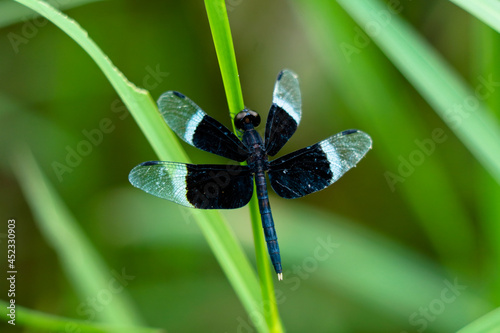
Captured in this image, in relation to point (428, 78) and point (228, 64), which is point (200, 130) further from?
point (428, 78)

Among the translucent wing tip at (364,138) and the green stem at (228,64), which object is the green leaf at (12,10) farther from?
the translucent wing tip at (364,138)

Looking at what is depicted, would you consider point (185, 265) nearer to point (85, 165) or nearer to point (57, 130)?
point (85, 165)

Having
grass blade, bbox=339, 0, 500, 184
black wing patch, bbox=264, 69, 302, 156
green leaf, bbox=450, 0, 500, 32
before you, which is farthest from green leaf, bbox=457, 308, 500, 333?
black wing patch, bbox=264, 69, 302, 156

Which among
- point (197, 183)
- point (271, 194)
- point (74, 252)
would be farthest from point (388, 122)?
point (74, 252)

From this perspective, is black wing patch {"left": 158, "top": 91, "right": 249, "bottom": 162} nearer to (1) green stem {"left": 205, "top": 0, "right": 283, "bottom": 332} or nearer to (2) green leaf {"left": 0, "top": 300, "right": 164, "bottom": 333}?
(1) green stem {"left": 205, "top": 0, "right": 283, "bottom": 332}

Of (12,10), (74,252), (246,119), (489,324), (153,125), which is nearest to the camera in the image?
(489,324)
